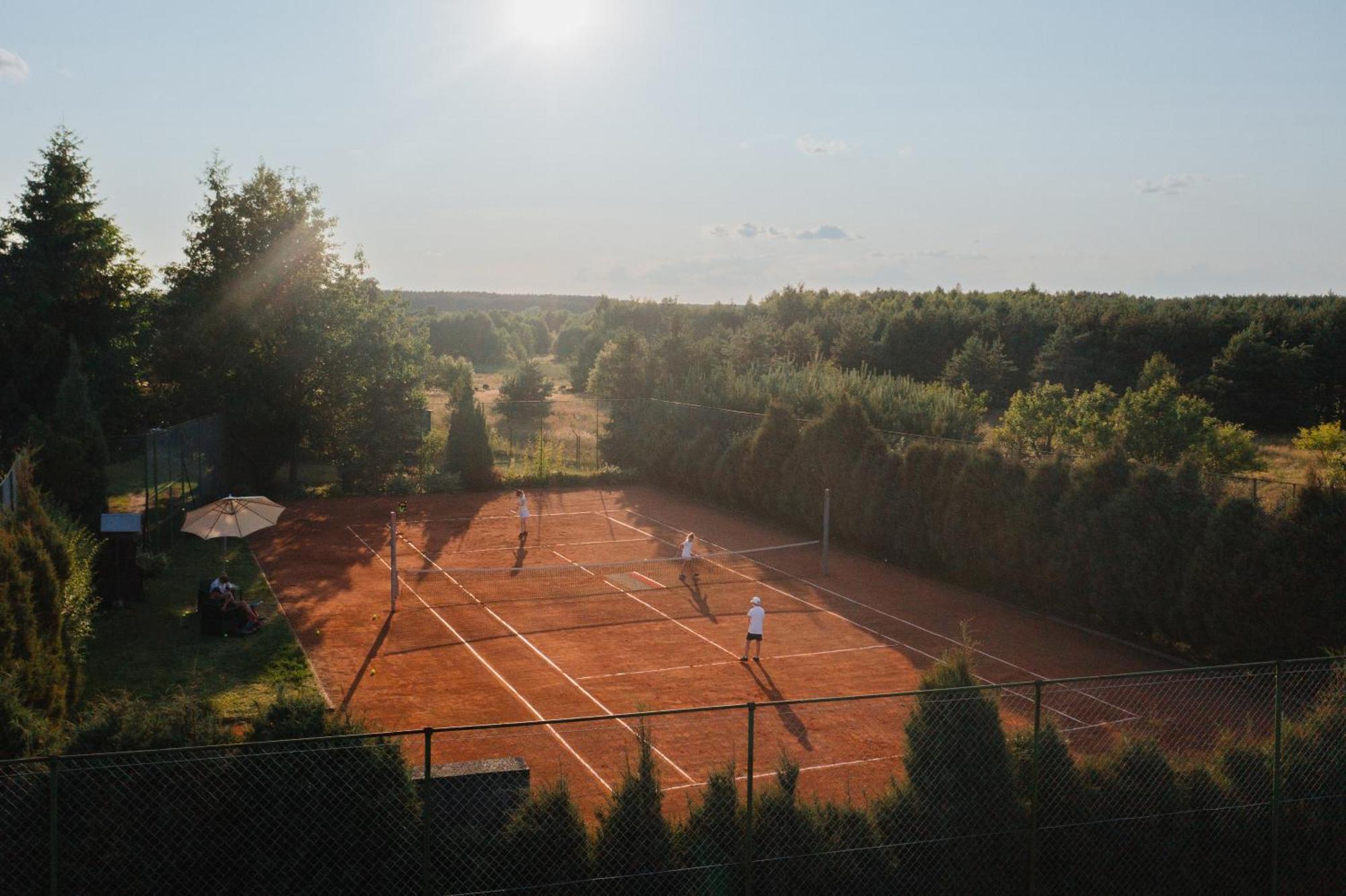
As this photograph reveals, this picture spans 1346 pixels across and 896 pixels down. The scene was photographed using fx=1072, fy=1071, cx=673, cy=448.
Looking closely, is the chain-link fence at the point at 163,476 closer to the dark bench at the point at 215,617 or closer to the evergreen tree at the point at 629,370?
the dark bench at the point at 215,617

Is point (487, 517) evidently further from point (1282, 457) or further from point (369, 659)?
point (1282, 457)

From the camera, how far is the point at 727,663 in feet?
61.6

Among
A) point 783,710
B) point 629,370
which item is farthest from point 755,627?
point 629,370

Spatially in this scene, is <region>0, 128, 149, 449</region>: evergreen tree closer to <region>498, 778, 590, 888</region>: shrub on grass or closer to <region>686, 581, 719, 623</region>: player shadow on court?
<region>686, 581, 719, 623</region>: player shadow on court

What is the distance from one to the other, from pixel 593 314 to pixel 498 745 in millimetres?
103181

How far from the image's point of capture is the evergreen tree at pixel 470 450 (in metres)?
38.4

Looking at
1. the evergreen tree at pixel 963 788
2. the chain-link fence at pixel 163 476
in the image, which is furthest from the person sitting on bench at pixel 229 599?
the evergreen tree at pixel 963 788

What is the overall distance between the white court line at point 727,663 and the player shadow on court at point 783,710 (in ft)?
1.43

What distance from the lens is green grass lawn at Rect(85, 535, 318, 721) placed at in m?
16.5

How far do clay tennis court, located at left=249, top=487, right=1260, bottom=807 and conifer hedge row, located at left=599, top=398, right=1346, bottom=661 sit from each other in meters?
0.84

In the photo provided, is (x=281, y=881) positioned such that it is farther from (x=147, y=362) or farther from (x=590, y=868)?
(x=147, y=362)

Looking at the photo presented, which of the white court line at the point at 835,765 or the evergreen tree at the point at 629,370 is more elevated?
the evergreen tree at the point at 629,370

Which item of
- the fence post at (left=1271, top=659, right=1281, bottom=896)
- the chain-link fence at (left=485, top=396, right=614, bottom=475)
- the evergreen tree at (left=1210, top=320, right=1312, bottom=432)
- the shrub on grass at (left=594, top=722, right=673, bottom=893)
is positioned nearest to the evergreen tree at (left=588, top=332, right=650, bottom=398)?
the chain-link fence at (left=485, top=396, right=614, bottom=475)

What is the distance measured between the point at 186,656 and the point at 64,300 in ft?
93.2
